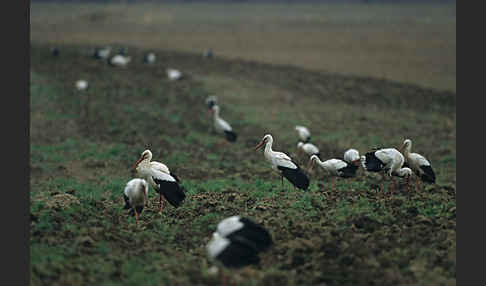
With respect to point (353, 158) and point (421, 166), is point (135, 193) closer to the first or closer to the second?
point (353, 158)

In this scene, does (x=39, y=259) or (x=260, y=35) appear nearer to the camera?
(x=39, y=259)

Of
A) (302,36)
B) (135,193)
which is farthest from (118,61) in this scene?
(135,193)

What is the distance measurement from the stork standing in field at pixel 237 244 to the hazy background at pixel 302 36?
21.4m

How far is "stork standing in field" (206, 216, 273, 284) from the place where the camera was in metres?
6.36

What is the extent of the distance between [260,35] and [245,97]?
2175 cm

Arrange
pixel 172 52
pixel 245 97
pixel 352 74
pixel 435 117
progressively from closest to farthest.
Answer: pixel 435 117, pixel 245 97, pixel 352 74, pixel 172 52

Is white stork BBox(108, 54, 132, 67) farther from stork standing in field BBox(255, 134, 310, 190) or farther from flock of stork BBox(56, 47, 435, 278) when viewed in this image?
stork standing in field BBox(255, 134, 310, 190)

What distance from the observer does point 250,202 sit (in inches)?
389

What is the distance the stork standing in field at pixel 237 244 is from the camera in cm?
636

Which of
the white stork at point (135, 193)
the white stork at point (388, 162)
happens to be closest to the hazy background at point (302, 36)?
the white stork at point (388, 162)

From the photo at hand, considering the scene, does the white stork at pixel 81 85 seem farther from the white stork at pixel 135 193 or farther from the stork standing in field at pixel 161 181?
the white stork at pixel 135 193

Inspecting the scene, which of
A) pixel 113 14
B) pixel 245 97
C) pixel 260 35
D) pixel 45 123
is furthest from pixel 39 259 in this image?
pixel 113 14

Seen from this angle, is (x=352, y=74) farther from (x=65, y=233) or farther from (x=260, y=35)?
(x=65, y=233)

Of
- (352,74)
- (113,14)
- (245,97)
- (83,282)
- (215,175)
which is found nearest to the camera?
(83,282)
